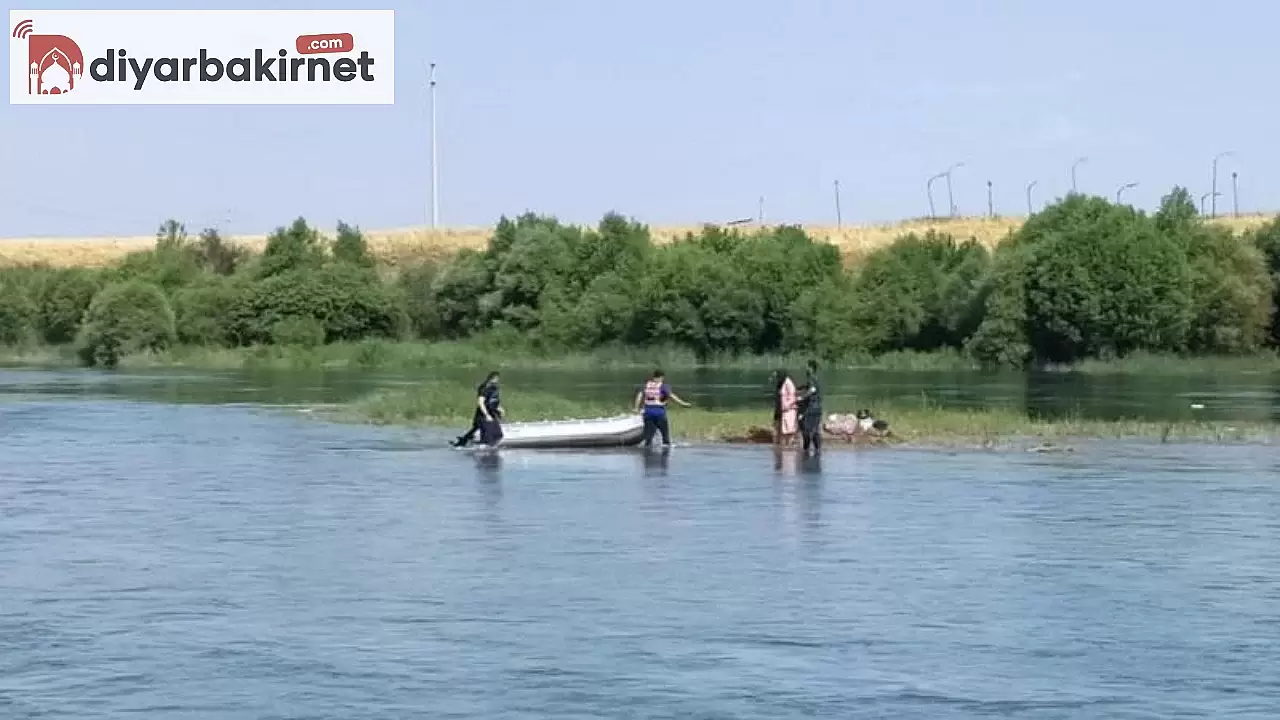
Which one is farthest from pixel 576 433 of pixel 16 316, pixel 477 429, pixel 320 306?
pixel 16 316

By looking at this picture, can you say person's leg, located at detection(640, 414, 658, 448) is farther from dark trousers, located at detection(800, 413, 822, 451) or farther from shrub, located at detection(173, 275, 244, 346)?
shrub, located at detection(173, 275, 244, 346)

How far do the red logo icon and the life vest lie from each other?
36.1 meters

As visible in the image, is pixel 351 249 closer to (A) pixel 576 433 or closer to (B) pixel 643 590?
(A) pixel 576 433

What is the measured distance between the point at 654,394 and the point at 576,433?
185cm

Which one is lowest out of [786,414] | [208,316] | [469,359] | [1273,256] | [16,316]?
[786,414]

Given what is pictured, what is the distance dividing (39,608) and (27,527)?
8.15 m

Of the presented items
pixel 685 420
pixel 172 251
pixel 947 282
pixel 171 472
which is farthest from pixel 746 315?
pixel 171 472

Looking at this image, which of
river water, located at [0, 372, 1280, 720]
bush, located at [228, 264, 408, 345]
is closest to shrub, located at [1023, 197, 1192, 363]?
bush, located at [228, 264, 408, 345]

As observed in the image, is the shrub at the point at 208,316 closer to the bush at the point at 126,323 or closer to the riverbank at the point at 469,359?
the riverbank at the point at 469,359

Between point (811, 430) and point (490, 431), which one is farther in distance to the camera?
point (490, 431)

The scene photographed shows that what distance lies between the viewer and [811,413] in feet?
139

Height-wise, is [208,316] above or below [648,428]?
above

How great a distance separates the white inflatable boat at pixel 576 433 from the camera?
44250 millimetres

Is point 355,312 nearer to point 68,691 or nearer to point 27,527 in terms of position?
point 27,527
